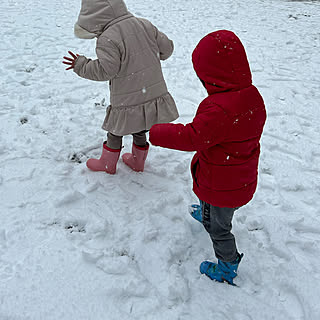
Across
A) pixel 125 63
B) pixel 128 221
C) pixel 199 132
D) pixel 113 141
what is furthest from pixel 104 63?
pixel 128 221

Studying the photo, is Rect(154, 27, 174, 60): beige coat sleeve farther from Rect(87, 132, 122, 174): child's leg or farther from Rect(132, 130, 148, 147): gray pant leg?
Rect(87, 132, 122, 174): child's leg

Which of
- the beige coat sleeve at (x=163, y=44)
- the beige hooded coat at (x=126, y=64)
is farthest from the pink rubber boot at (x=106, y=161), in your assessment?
the beige coat sleeve at (x=163, y=44)

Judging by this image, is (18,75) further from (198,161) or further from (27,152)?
(198,161)

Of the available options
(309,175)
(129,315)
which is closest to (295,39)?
(309,175)

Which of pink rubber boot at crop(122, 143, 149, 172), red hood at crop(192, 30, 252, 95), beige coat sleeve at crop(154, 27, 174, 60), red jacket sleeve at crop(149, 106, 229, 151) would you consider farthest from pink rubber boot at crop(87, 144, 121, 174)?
red hood at crop(192, 30, 252, 95)

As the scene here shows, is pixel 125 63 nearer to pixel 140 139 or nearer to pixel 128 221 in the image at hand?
pixel 140 139

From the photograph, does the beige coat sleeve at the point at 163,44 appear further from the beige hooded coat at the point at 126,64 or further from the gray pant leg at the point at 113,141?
the gray pant leg at the point at 113,141

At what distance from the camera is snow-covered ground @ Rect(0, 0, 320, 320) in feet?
6.01

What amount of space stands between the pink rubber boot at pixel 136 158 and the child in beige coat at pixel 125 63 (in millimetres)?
277

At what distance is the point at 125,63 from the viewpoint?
83.6 inches

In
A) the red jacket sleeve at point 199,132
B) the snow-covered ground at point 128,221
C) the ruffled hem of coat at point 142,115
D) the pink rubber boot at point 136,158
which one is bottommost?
the snow-covered ground at point 128,221

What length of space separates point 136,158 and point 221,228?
1.13 meters

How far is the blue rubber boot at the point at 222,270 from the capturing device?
6.39 ft

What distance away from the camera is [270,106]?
13.6ft
